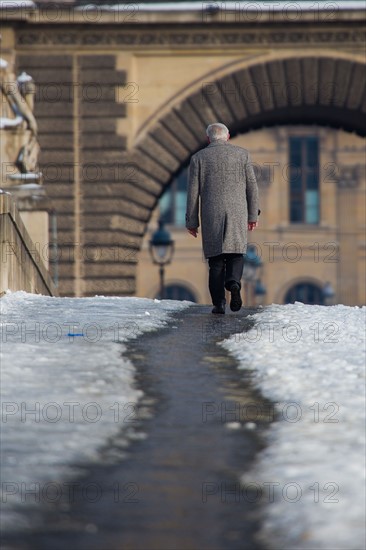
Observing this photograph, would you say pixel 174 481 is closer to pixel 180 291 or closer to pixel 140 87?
pixel 140 87

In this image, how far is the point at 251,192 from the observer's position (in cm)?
1140

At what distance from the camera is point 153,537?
5.10 meters

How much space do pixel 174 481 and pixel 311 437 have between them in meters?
0.75

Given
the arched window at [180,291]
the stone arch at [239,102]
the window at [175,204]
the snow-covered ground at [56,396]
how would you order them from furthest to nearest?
the window at [175,204] → the arched window at [180,291] → the stone arch at [239,102] → the snow-covered ground at [56,396]

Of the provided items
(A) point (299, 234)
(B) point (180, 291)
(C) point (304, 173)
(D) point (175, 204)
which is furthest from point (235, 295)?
(C) point (304, 173)

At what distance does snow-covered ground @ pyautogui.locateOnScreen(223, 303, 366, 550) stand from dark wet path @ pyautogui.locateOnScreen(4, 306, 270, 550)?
4.1 inches

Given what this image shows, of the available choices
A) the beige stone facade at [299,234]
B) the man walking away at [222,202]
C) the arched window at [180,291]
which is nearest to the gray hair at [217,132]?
the man walking away at [222,202]

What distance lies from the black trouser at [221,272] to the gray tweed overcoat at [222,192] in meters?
0.10

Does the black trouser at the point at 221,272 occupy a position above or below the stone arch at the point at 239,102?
below

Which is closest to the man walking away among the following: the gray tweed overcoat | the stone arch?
the gray tweed overcoat

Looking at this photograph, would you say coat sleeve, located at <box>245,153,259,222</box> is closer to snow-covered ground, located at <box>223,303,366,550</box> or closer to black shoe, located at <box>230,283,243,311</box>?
black shoe, located at <box>230,283,243,311</box>

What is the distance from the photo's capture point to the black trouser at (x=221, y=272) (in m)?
11.3

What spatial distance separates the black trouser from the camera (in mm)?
11344

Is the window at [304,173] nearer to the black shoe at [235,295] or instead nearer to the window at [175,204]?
the window at [175,204]
